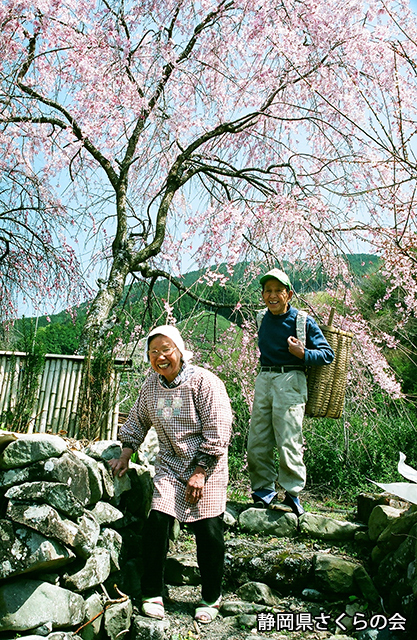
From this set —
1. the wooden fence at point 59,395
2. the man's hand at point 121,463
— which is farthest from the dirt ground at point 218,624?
the wooden fence at point 59,395

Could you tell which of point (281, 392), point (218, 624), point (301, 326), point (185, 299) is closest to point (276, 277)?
point (301, 326)

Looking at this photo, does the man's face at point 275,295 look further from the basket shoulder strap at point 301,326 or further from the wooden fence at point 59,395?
the wooden fence at point 59,395

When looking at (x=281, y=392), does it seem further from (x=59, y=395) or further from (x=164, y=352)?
(x=59, y=395)

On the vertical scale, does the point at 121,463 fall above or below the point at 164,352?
below

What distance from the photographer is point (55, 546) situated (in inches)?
88.1

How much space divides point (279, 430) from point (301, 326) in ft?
2.12

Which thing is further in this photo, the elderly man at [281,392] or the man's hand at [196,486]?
the elderly man at [281,392]

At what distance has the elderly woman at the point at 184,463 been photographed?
256 cm

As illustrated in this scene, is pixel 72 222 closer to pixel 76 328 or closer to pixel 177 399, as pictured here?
pixel 76 328

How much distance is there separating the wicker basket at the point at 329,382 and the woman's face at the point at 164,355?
1.07 meters

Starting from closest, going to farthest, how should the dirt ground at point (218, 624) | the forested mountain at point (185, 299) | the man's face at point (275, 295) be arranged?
the dirt ground at point (218, 624)
the man's face at point (275, 295)
the forested mountain at point (185, 299)

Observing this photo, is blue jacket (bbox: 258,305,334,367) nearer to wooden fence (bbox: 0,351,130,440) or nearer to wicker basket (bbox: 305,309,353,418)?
wicker basket (bbox: 305,309,353,418)

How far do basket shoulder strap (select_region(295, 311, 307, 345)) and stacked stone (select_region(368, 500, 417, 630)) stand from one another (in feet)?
3.67

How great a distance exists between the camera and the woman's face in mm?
2697
